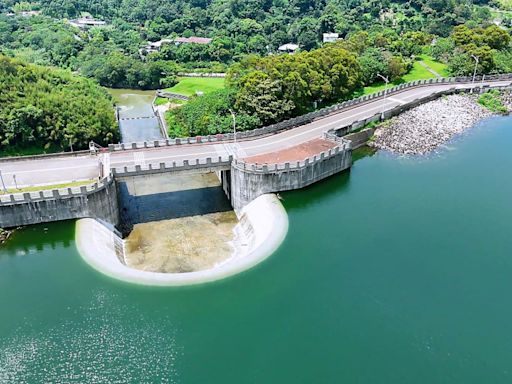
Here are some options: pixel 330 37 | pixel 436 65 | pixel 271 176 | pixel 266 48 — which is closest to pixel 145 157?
pixel 271 176

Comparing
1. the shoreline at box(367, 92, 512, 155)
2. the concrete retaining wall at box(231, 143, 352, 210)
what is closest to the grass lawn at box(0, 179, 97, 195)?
the concrete retaining wall at box(231, 143, 352, 210)

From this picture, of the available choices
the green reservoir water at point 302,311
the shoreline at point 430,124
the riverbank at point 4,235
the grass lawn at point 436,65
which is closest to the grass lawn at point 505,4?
the grass lawn at point 436,65

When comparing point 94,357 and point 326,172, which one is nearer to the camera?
point 94,357

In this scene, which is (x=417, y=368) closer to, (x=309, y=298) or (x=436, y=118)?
(x=309, y=298)

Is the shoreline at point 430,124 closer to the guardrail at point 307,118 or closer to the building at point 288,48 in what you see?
the guardrail at point 307,118

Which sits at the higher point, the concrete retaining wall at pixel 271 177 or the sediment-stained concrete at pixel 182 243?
the concrete retaining wall at pixel 271 177

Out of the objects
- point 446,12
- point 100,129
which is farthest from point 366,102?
point 446,12
